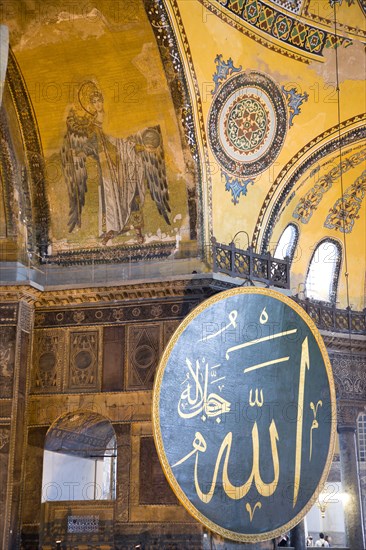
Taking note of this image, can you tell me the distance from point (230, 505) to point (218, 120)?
5396 mm

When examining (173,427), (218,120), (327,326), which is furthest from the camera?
(327,326)

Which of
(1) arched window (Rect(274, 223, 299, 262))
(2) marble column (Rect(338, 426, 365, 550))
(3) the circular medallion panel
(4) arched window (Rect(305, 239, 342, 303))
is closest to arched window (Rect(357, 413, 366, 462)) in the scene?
(2) marble column (Rect(338, 426, 365, 550))

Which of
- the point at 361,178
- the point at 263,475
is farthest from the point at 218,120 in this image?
the point at 263,475

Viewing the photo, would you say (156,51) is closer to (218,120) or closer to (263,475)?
(218,120)

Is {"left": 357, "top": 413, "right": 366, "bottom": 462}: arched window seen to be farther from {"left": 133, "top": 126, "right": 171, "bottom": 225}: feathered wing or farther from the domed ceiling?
{"left": 133, "top": 126, "right": 171, "bottom": 225}: feathered wing

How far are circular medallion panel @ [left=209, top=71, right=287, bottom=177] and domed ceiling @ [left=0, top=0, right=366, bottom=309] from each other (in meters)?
0.02

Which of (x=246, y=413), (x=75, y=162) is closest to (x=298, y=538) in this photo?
(x=246, y=413)

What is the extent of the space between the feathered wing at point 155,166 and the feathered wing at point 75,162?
2.63 ft

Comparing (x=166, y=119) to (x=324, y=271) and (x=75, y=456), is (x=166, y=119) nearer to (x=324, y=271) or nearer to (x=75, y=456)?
(x=324, y=271)

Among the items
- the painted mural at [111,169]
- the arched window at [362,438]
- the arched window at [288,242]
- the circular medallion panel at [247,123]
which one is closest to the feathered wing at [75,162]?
the painted mural at [111,169]

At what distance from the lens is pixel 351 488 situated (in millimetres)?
16812

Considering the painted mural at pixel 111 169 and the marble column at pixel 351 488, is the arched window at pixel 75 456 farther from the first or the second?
the marble column at pixel 351 488

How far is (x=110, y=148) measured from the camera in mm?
14148

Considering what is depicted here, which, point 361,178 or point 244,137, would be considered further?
point 361,178
